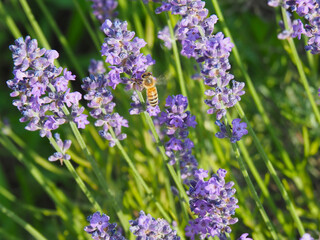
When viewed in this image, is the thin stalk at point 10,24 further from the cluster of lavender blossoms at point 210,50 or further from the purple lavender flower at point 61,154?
the cluster of lavender blossoms at point 210,50

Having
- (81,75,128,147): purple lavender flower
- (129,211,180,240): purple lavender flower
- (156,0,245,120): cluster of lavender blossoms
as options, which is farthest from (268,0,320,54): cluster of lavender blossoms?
(129,211,180,240): purple lavender flower

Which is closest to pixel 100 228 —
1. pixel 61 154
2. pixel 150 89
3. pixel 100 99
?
pixel 61 154

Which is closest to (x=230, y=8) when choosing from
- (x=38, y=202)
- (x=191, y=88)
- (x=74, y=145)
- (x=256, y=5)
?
(x=256, y=5)

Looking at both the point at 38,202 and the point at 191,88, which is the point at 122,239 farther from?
the point at 38,202

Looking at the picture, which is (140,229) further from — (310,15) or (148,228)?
(310,15)

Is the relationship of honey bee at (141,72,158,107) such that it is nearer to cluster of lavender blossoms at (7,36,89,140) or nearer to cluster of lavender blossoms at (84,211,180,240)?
cluster of lavender blossoms at (7,36,89,140)
